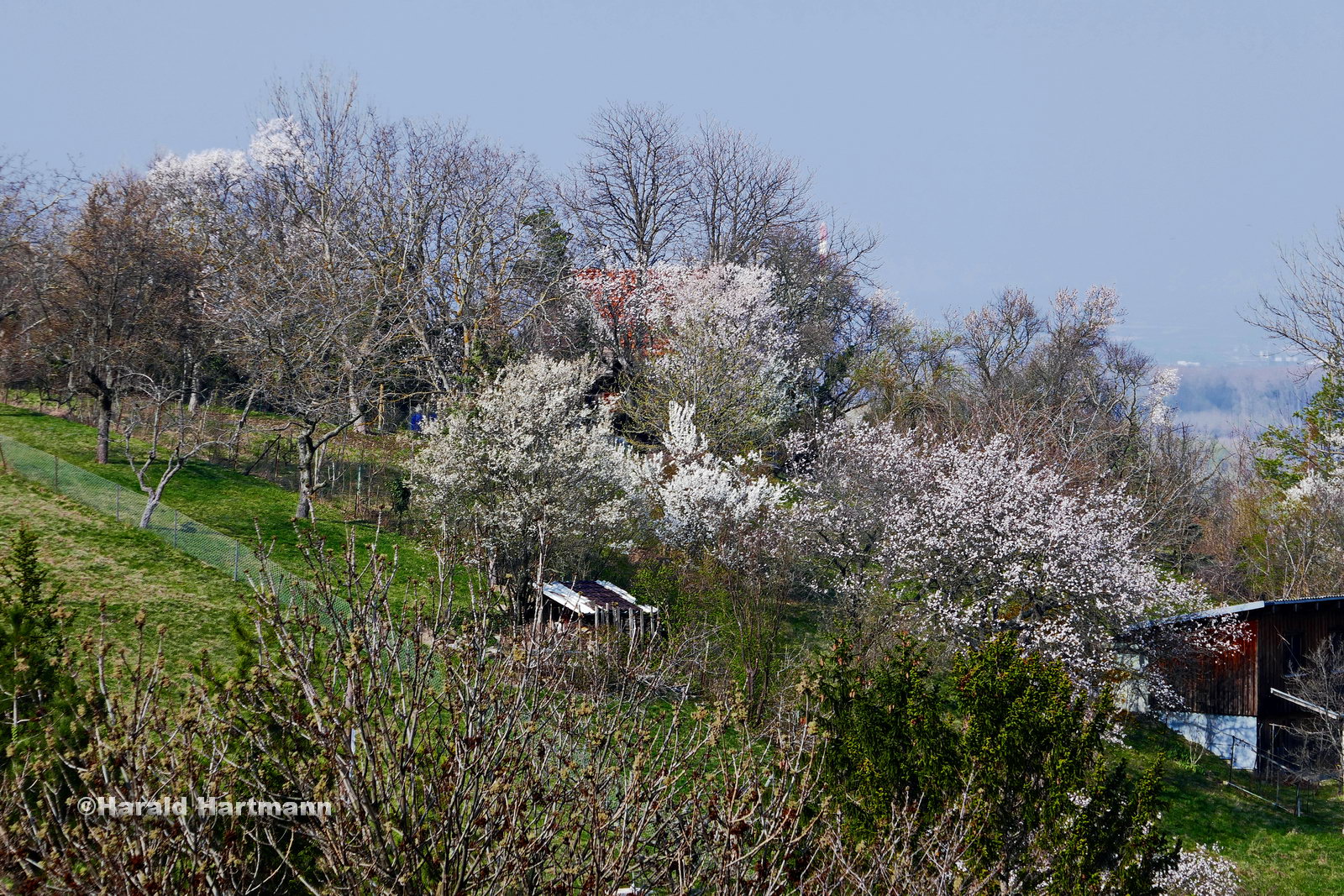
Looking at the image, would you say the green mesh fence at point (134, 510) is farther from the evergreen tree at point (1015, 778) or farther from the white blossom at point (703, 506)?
the evergreen tree at point (1015, 778)

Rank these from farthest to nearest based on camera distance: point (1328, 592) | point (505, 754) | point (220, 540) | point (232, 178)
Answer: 1. point (232, 178)
2. point (1328, 592)
3. point (220, 540)
4. point (505, 754)

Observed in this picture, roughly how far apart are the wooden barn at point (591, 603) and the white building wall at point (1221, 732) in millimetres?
15264

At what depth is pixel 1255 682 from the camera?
75.4 feet

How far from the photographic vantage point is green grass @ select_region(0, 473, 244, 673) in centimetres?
1365

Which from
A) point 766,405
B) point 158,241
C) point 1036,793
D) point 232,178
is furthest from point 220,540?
point 232,178

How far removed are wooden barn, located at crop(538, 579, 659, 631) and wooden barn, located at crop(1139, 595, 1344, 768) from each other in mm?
13675

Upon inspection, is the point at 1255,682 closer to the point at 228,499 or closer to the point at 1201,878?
the point at 1201,878

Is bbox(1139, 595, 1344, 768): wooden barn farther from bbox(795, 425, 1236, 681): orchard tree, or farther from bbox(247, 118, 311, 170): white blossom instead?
bbox(247, 118, 311, 170): white blossom

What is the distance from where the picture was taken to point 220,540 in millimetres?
17703

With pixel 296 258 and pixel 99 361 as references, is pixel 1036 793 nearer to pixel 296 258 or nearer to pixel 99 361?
pixel 99 361

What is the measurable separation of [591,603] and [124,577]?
24.8ft

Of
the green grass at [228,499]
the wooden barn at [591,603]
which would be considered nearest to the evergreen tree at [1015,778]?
the wooden barn at [591,603]

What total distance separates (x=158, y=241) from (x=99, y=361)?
630 centimetres

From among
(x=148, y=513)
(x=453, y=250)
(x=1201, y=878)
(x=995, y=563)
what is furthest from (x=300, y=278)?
(x=1201, y=878)
